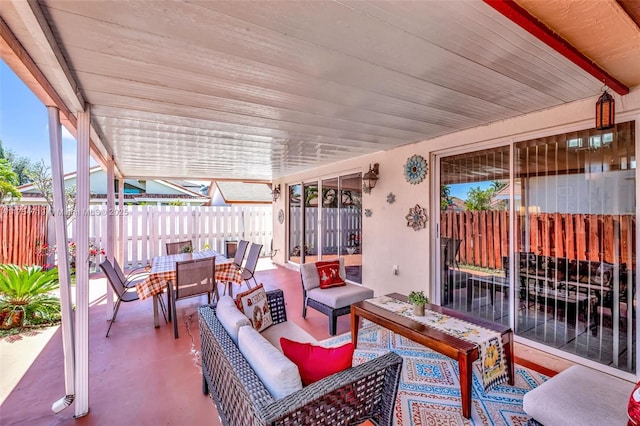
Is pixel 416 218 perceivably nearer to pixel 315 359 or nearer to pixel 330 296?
pixel 330 296

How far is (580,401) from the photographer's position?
153 centimetres

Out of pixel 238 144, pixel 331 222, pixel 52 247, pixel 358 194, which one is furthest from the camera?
pixel 331 222

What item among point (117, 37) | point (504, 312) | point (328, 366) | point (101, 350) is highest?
point (117, 37)

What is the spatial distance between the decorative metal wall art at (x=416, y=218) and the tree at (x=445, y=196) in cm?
26

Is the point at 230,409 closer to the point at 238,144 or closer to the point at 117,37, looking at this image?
the point at 117,37

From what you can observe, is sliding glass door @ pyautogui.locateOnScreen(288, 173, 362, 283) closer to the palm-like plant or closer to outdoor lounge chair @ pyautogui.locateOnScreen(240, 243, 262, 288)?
outdoor lounge chair @ pyautogui.locateOnScreen(240, 243, 262, 288)

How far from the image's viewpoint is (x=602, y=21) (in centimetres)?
150

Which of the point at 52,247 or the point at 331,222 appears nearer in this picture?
Result: the point at 52,247

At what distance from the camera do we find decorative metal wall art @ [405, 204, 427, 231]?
153 inches

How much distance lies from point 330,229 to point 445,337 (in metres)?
4.03

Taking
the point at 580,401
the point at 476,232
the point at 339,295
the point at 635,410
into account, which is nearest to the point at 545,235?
the point at 476,232

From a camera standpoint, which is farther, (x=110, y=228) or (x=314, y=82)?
(x=110, y=228)

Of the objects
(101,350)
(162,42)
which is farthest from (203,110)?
(101,350)

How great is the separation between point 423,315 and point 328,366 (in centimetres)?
147
